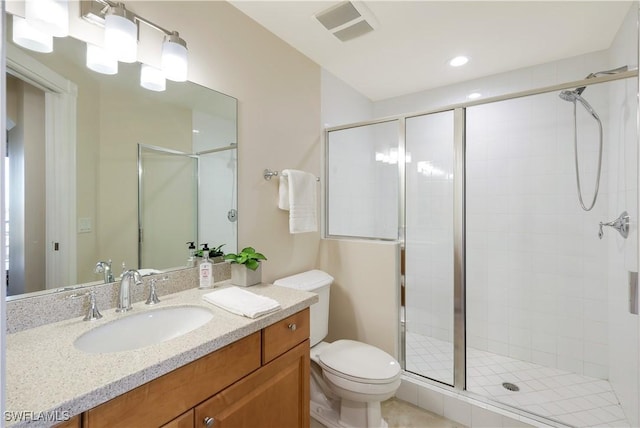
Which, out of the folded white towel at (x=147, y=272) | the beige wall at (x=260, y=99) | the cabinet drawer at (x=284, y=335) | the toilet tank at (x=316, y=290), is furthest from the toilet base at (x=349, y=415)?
the folded white towel at (x=147, y=272)

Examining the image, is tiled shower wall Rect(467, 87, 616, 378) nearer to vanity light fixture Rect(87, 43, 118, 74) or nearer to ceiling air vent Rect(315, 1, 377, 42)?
ceiling air vent Rect(315, 1, 377, 42)

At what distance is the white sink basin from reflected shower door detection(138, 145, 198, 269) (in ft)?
0.87

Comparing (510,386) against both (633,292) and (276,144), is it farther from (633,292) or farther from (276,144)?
(276,144)

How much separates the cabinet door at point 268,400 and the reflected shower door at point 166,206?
68 cm

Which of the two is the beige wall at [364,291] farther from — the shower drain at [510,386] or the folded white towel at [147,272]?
the folded white towel at [147,272]

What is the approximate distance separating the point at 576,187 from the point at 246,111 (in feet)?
7.59

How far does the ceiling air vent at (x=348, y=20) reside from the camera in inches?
62.1

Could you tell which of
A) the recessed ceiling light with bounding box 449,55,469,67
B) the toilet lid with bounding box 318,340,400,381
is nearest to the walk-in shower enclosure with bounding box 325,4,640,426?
the recessed ceiling light with bounding box 449,55,469,67

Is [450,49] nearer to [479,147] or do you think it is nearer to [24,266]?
[479,147]

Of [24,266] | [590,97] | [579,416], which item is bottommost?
[579,416]

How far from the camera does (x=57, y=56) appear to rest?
39.9 inches

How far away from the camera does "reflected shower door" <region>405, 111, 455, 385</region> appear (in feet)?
6.85

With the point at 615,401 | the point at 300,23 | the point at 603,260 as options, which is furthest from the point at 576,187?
the point at 300,23

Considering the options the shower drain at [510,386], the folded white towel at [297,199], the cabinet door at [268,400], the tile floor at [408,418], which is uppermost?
the folded white towel at [297,199]
